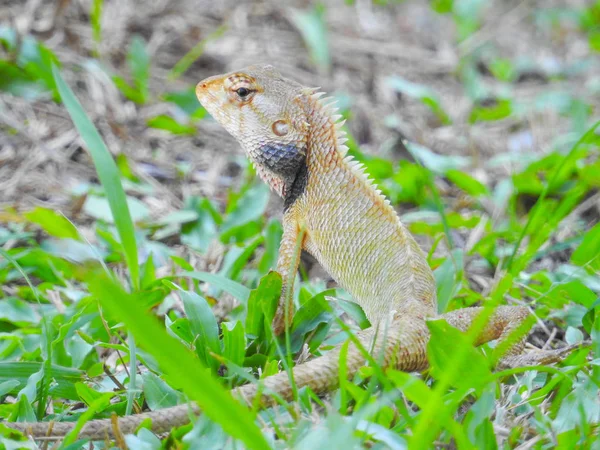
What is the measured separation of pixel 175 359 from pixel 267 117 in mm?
2467

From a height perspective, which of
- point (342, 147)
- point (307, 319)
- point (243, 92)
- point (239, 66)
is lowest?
point (307, 319)

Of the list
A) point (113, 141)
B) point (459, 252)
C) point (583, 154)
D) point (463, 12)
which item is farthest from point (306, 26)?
point (459, 252)

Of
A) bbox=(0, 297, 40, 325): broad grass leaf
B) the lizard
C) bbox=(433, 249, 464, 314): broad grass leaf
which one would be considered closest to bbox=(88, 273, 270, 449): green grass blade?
the lizard

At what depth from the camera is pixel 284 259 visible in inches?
162

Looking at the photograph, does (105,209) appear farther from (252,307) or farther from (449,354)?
(449,354)

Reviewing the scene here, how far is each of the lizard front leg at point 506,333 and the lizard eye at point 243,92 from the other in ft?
5.93

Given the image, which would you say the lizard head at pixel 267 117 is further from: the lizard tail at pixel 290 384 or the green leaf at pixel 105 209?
the lizard tail at pixel 290 384

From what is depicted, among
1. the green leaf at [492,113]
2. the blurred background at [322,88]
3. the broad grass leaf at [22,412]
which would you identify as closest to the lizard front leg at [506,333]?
the blurred background at [322,88]

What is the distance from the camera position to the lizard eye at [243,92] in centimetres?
436

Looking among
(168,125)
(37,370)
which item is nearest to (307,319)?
(37,370)

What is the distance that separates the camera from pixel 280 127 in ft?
14.1

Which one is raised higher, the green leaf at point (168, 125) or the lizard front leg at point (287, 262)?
the green leaf at point (168, 125)

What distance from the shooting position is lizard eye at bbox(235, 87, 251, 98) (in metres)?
4.36

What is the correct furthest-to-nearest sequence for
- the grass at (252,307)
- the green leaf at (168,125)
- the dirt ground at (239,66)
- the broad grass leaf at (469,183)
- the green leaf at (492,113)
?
1. the green leaf at (492,113)
2. the green leaf at (168,125)
3. the dirt ground at (239,66)
4. the broad grass leaf at (469,183)
5. the grass at (252,307)
